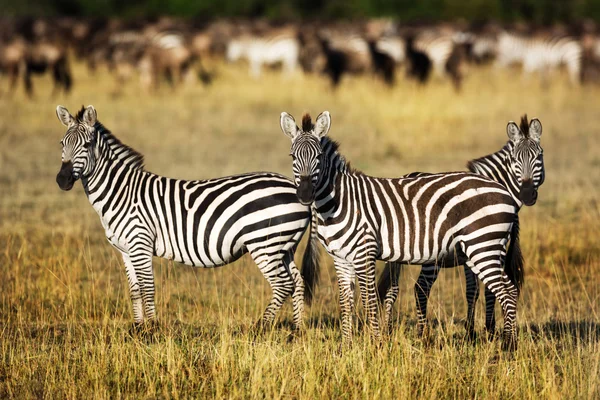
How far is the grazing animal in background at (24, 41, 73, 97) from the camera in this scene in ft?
73.2

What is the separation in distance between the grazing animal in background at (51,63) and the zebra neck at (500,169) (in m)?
17.2

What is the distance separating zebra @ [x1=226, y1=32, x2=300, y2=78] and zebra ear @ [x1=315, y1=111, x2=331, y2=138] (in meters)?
26.0

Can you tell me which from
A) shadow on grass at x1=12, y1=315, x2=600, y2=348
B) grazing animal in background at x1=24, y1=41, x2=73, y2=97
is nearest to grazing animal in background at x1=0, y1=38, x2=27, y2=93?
grazing animal in background at x1=24, y1=41, x2=73, y2=97

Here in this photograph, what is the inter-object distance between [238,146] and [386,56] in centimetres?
1059

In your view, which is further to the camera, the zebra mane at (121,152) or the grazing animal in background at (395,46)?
the grazing animal in background at (395,46)

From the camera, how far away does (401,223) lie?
5.93 metres

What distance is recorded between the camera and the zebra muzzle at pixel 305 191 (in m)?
5.59

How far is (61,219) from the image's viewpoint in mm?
10539

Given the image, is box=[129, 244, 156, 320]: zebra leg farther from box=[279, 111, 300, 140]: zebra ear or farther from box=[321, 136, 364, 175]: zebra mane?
box=[321, 136, 364, 175]: zebra mane

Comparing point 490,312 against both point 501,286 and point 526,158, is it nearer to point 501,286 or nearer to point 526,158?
point 501,286

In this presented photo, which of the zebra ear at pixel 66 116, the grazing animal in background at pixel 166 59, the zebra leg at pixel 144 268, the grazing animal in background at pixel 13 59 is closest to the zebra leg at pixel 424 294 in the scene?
the zebra leg at pixel 144 268

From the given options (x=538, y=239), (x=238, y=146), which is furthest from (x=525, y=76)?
(x=538, y=239)

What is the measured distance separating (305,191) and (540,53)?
27.8 meters

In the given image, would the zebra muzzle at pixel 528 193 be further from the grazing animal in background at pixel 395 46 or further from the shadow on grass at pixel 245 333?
the grazing animal in background at pixel 395 46
